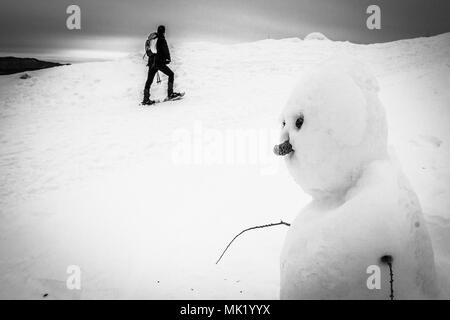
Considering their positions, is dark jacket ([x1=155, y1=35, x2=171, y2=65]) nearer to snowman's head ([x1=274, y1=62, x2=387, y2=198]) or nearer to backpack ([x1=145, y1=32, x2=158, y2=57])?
backpack ([x1=145, y1=32, x2=158, y2=57])

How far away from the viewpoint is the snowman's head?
1.60 m

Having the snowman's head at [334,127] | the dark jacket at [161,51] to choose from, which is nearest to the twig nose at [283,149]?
the snowman's head at [334,127]

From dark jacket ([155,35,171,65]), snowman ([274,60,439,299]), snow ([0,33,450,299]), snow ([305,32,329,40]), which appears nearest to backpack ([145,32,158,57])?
dark jacket ([155,35,171,65])

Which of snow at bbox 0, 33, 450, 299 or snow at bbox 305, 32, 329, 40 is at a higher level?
snow at bbox 305, 32, 329, 40

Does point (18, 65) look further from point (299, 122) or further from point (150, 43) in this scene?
point (299, 122)

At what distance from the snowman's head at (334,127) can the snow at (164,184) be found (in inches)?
35.5

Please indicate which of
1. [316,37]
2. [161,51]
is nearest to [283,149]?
[161,51]

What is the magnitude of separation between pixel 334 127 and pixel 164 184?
9.42 feet

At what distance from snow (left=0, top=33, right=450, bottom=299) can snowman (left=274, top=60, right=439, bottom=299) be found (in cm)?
54

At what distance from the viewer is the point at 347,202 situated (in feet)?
5.22

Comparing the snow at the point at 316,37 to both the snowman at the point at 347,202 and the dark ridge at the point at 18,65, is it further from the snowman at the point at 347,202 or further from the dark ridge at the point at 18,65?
the snowman at the point at 347,202

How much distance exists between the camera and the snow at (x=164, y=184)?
108 inches

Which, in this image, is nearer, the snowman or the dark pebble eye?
the snowman

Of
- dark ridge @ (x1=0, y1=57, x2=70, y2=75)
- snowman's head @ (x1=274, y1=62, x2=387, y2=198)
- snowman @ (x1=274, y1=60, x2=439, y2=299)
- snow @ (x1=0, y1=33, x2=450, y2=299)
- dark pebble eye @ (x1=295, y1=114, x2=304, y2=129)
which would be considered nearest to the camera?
snowman @ (x1=274, y1=60, x2=439, y2=299)
